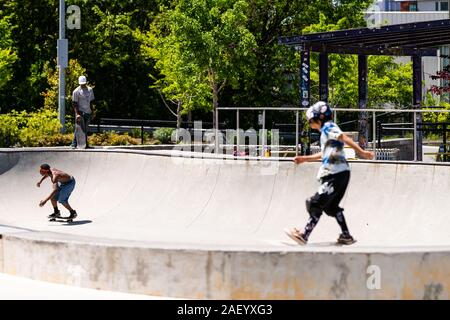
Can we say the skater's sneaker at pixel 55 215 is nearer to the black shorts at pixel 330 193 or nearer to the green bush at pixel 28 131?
the black shorts at pixel 330 193

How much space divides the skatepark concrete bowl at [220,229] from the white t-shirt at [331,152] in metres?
0.98

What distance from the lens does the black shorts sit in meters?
10.2

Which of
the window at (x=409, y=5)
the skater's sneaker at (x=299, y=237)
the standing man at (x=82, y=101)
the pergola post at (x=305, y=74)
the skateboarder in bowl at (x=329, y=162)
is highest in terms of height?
the window at (x=409, y=5)

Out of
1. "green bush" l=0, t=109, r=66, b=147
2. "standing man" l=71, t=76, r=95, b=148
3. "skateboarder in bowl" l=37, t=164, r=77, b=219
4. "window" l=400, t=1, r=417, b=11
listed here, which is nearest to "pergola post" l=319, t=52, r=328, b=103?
"standing man" l=71, t=76, r=95, b=148

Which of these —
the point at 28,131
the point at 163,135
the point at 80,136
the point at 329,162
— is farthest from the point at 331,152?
the point at 163,135

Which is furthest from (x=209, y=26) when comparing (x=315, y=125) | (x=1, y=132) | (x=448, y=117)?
(x=315, y=125)

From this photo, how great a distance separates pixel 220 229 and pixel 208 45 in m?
21.7

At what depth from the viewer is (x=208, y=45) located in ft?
115

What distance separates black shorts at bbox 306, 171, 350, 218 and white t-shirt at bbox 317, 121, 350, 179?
2.6 inches

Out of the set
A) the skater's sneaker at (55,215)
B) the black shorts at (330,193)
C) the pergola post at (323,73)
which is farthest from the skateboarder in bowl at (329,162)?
the pergola post at (323,73)

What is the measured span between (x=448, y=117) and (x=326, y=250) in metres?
15.7

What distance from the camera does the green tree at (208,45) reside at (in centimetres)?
3522

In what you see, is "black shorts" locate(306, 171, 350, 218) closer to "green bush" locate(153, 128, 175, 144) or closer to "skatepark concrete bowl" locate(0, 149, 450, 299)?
"skatepark concrete bowl" locate(0, 149, 450, 299)

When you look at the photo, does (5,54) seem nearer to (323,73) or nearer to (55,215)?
(323,73)
